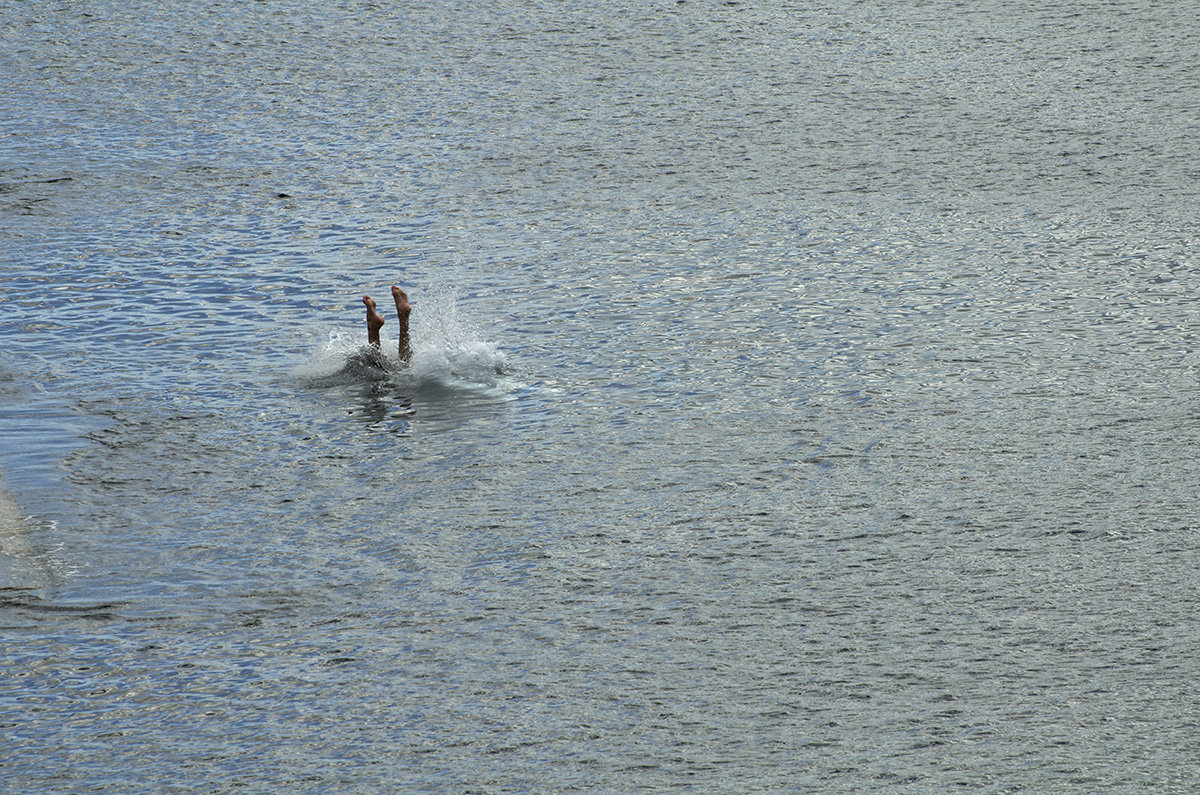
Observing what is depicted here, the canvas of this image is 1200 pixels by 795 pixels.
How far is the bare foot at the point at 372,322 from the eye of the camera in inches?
318

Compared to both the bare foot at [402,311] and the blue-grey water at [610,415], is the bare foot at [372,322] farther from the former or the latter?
the blue-grey water at [610,415]

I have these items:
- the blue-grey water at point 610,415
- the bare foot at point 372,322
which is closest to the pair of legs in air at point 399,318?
the bare foot at point 372,322

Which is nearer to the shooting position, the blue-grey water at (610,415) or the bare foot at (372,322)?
the blue-grey water at (610,415)

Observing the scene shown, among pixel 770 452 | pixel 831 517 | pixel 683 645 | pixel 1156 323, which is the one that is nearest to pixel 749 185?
pixel 1156 323

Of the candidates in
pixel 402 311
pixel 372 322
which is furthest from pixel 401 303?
pixel 372 322

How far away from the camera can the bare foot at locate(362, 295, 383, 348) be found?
318 inches

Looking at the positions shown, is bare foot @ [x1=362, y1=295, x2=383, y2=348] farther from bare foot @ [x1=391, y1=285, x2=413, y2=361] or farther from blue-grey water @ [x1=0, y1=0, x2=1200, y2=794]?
blue-grey water @ [x1=0, y1=0, x2=1200, y2=794]

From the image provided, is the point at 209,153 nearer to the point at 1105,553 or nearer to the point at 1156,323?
the point at 1156,323

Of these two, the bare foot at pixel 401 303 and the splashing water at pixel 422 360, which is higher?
the bare foot at pixel 401 303

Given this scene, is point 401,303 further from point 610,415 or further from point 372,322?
point 610,415

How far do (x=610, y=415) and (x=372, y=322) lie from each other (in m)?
1.38

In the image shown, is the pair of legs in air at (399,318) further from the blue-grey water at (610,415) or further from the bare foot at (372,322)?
the blue-grey water at (610,415)

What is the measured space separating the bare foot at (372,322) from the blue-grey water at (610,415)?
0.73 feet

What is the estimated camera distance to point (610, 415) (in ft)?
25.2
